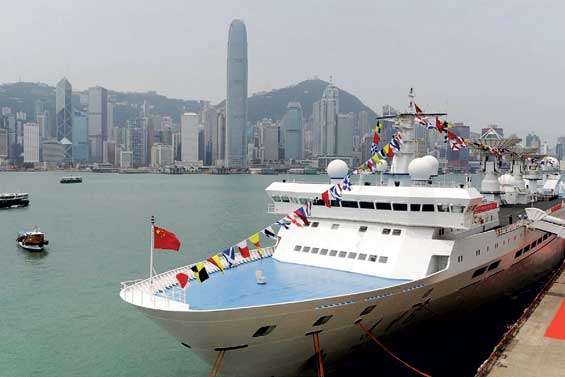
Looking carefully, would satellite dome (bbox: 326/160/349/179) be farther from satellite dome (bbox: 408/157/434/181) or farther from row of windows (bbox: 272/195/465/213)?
satellite dome (bbox: 408/157/434/181)

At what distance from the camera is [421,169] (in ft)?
73.1

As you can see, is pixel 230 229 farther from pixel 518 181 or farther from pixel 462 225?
pixel 462 225

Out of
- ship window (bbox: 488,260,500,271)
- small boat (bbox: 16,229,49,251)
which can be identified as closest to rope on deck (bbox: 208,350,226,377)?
ship window (bbox: 488,260,500,271)

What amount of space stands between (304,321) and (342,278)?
3.43m

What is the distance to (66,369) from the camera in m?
21.1

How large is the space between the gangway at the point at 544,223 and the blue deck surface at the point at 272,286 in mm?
13127

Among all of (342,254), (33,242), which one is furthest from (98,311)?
(33,242)

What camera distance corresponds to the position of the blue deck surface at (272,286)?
53.5 feet

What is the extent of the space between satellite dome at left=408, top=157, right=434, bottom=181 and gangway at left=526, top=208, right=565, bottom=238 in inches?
348

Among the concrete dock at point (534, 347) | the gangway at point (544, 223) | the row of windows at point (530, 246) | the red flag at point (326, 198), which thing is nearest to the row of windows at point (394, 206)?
the red flag at point (326, 198)

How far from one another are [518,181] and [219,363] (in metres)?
35.0

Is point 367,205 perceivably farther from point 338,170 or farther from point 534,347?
point 534,347

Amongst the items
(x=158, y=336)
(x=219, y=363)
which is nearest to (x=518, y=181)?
(x=158, y=336)

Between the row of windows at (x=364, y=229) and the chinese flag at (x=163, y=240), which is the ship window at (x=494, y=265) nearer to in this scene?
the row of windows at (x=364, y=229)
